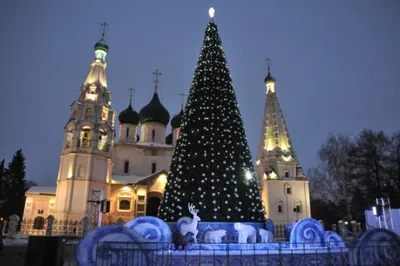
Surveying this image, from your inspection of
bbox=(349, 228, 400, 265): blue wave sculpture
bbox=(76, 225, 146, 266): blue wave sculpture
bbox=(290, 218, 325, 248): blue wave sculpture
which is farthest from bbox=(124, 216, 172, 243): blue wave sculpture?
bbox=(349, 228, 400, 265): blue wave sculpture

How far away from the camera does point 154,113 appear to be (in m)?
40.3

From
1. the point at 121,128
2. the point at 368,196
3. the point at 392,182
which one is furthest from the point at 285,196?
the point at 121,128

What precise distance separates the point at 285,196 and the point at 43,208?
87.3 feet

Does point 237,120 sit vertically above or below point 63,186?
above

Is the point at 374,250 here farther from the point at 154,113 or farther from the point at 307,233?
the point at 154,113

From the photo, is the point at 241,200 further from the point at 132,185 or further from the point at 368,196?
the point at 368,196

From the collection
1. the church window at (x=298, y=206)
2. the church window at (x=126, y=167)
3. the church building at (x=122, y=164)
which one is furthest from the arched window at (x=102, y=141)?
the church window at (x=298, y=206)

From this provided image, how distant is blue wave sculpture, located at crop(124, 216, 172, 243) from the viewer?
9.37m

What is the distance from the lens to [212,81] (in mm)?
15281

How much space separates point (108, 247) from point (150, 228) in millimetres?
2699

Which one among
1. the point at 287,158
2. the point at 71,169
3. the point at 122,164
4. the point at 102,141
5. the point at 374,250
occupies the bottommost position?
the point at 374,250

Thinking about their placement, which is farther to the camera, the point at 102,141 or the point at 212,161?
the point at 102,141

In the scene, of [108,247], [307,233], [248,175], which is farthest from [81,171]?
[108,247]

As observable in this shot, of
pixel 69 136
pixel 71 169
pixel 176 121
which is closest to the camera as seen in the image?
pixel 71 169
